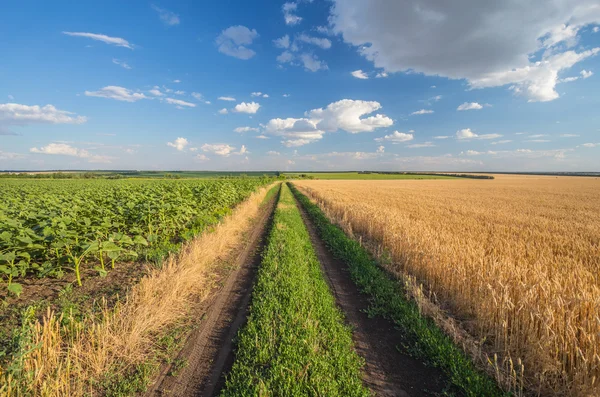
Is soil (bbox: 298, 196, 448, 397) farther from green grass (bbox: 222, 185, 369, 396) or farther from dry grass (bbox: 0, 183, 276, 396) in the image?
dry grass (bbox: 0, 183, 276, 396)

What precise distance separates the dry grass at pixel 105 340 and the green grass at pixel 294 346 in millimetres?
1639

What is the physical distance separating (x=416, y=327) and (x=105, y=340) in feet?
18.1

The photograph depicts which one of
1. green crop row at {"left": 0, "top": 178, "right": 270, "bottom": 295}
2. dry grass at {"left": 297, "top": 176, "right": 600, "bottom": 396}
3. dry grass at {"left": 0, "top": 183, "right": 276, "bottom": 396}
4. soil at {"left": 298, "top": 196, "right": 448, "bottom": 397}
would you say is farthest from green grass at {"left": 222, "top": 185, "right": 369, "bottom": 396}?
green crop row at {"left": 0, "top": 178, "right": 270, "bottom": 295}

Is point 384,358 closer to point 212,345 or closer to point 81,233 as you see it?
point 212,345

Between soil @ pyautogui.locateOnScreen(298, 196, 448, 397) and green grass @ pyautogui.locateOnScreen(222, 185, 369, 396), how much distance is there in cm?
23

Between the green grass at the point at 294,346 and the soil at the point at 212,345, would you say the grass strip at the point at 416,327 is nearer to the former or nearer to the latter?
the green grass at the point at 294,346

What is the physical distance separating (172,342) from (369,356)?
11.6ft

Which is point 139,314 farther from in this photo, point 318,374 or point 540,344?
point 540,344

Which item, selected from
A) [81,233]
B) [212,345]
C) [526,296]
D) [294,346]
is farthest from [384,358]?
[81,233]

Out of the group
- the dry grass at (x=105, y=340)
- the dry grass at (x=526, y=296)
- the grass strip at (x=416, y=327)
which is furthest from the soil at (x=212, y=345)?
the dry grass at (x=526, y=296)

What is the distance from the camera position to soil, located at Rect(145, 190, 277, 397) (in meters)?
3.64

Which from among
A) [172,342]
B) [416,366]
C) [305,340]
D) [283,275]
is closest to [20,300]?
[172,342]

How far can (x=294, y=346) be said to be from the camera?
4.20 metres

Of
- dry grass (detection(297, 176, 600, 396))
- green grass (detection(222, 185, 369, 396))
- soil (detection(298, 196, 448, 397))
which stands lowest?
soil (detection(298, 196, 448, 397))
